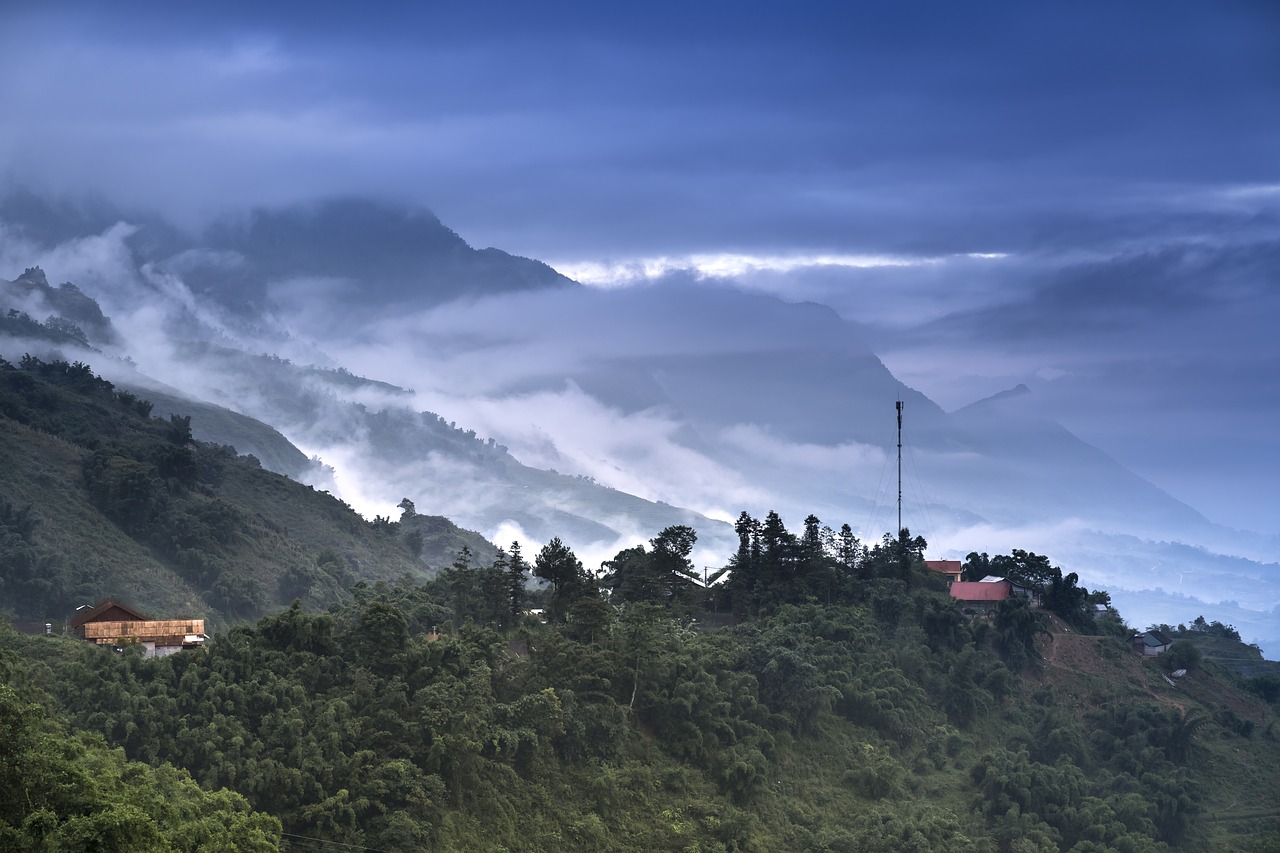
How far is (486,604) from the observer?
156 feet

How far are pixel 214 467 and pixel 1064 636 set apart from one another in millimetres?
47706

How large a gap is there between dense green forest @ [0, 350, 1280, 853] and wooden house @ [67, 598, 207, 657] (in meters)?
1.32

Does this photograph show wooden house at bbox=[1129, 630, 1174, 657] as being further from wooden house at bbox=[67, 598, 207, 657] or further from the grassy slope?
wooden house at bbox=[67, 598, 207, 657]

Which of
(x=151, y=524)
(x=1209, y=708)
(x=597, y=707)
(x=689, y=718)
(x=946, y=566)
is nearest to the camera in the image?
(x=597, y=707)

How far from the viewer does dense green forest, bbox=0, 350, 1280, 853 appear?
31422mm

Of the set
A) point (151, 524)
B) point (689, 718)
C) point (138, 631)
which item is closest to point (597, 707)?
point (689, 718)

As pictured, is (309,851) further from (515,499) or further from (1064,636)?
(515,499)

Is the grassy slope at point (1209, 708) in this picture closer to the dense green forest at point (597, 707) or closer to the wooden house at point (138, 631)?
the dense green forest at point (597, 707)

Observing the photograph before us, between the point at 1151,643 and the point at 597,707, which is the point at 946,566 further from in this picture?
the point at 597,707

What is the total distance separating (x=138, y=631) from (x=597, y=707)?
571 inches

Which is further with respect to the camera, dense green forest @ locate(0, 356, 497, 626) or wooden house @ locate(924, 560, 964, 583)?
wooden house @ locate(924, 560, 964, 583)

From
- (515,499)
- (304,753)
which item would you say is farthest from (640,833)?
(515,499)

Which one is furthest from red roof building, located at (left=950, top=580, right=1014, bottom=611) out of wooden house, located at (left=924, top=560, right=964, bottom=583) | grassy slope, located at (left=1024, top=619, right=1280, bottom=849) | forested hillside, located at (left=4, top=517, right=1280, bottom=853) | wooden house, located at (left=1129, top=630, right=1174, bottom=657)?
wooden house, located at (left=1129, top=630, right=1174, bottom=657)

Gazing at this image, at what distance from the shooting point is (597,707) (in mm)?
38969
